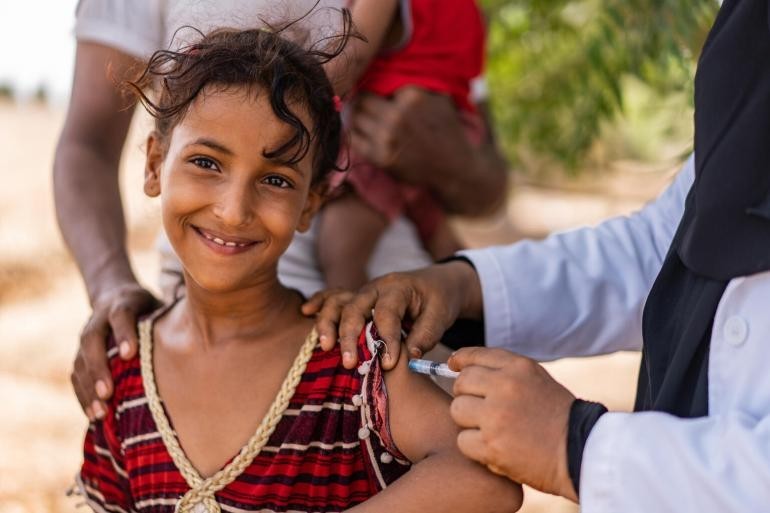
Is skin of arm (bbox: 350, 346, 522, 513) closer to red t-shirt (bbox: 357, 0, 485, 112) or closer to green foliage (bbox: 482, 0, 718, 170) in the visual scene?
red t-shirt (bbox: 357, 0, 485, 112)

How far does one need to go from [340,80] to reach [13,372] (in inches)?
149

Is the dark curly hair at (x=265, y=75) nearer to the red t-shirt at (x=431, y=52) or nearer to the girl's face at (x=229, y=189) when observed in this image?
the girl's face at (x=229, y=189)

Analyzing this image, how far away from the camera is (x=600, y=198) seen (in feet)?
36.1

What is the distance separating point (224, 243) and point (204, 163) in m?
0.18

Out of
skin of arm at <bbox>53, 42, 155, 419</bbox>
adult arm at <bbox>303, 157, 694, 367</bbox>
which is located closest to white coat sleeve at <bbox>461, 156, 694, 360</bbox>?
adult arm at <bbox>303, 157, 694, 367</bbox>

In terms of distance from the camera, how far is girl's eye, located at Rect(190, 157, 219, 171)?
2.29 m

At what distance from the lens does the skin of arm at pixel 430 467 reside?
205 centimetres

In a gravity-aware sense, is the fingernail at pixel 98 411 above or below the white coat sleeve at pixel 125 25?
below

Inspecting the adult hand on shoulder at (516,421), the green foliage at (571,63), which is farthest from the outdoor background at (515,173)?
the adult hand on shoulder at (516,421)

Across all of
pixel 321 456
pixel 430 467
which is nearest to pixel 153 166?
pixel 321 456

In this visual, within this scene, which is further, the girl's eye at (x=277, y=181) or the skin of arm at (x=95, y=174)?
the skin of arm at (x=95, y=174)

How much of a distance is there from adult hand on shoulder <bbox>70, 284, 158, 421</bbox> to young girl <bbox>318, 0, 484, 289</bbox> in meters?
0.69

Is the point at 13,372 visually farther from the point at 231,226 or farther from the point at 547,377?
the point at 547,377

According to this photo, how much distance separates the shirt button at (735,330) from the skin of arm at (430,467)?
0.50m
